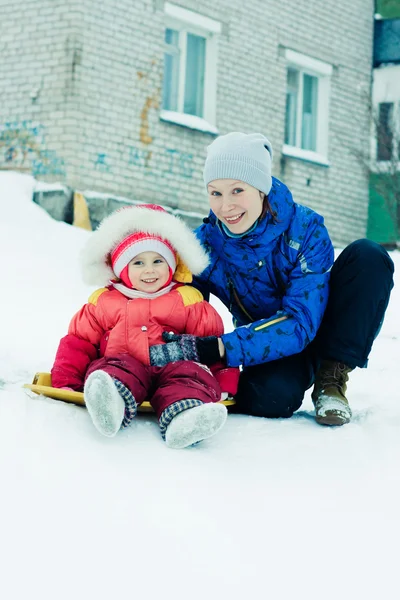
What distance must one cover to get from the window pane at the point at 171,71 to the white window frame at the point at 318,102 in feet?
5.57

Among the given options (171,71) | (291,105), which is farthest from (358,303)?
(291,105)

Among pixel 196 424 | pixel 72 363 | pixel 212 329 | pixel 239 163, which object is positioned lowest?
pixel 196 424

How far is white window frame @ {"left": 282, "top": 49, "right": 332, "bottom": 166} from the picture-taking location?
9.58 meters

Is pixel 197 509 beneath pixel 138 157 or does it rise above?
beneath

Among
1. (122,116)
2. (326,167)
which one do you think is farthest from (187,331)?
(326,167)

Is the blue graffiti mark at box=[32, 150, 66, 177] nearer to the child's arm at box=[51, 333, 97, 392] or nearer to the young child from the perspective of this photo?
the young child

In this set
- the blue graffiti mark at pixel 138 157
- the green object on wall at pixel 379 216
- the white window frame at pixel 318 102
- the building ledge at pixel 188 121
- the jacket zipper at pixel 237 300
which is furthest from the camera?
the green object on wall at pixel 379 216

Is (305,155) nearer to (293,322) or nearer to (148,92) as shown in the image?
(148,92)

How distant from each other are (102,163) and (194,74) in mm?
1744

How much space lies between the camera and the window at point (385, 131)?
10.2 meters

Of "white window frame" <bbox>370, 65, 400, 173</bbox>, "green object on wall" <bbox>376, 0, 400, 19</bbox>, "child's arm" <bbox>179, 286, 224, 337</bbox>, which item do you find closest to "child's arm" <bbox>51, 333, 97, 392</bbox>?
"child's arm" <bbox>179, 286, 224, 337</bbox>

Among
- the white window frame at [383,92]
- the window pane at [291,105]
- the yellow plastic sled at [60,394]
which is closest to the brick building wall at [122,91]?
the window pane at [291,105]

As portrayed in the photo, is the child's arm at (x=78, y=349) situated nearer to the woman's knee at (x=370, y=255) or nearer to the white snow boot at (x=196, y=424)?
the white snow boot at (x=196, y=424)

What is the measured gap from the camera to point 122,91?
768 cm
